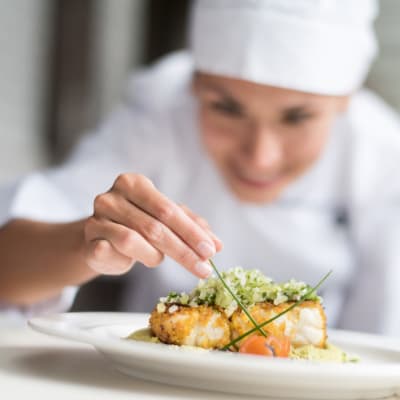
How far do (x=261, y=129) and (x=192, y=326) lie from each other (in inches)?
37.4

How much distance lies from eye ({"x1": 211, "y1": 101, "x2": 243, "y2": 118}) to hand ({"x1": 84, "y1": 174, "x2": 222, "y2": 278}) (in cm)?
81

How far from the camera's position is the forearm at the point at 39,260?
117 centimetres

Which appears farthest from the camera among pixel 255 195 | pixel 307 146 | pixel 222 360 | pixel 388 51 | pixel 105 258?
pixel 388 51

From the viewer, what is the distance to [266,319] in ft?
2.55

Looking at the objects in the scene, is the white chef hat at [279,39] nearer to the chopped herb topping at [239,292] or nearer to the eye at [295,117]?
the eye at [295,117]

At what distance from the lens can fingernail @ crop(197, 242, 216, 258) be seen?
2.62ft

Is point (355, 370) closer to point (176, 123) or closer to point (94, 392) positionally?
point (94, 392)

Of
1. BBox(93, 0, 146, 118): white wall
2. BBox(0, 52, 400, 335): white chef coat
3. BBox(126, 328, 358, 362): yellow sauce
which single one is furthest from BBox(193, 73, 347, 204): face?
BBox(93, 0, 146, 118): white wall

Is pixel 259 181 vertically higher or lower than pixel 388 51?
lower

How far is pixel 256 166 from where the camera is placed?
1.69 meters

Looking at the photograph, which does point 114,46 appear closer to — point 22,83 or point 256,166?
point 22,83

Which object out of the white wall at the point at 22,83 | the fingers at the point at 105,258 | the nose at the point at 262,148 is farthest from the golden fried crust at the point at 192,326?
A: the white wall at the point at 22,83

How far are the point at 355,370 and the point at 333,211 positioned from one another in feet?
4.92

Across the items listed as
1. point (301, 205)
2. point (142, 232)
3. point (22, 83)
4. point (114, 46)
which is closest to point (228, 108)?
point (301, 205)
